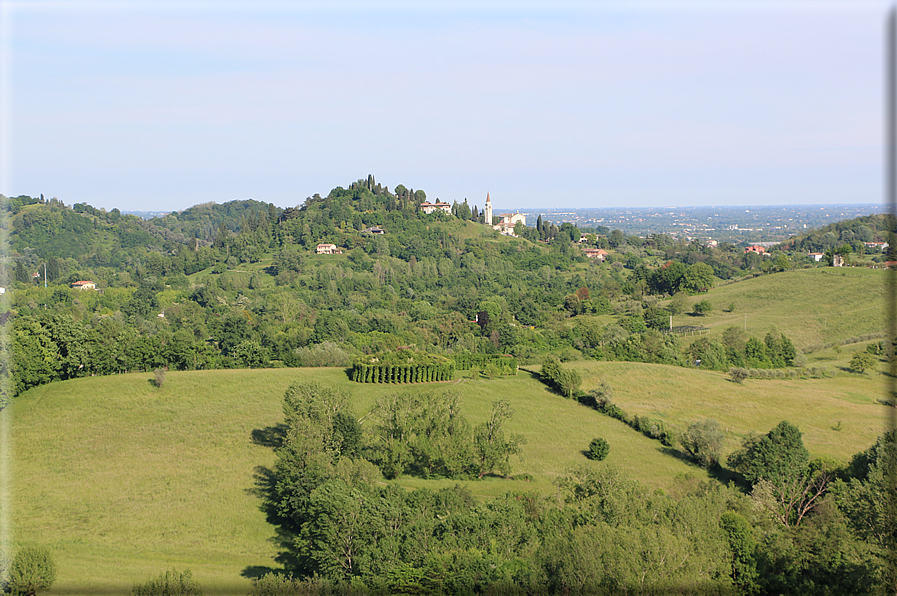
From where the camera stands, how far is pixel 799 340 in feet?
199

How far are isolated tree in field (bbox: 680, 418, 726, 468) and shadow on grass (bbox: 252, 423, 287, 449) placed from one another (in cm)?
2164

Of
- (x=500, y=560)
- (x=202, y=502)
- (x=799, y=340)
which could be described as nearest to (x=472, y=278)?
(x=799, y=340)

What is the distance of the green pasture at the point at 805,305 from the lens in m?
61.7

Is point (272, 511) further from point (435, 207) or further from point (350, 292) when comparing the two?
point (435, 207)

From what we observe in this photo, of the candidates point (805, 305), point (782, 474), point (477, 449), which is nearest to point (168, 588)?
point (477, 449)

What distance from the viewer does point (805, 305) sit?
70000 millimetres

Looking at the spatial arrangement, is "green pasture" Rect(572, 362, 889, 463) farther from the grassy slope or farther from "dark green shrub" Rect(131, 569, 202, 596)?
"dark green shrub" Rect(131, 569, 202, 596)

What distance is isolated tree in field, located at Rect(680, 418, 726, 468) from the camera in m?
32.6

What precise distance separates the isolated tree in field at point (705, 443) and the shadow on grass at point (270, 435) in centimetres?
2164

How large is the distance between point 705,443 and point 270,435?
23204 millimetres

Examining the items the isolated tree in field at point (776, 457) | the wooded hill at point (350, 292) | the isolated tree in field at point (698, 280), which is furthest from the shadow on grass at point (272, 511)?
the isolated tree in field at point (698, 280)

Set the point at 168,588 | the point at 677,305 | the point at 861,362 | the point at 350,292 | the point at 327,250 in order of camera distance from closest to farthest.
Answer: the point at 168,588, the point at 861,362, the point at 677,305, the point at 350,292, the point at 327,250

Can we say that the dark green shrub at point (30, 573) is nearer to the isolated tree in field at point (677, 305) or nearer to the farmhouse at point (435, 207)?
the isolated tree in field at point (677, 305)

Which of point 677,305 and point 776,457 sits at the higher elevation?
point 677,305
